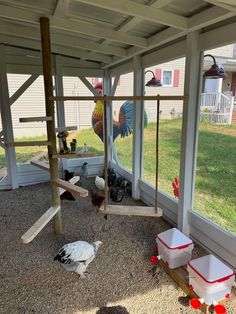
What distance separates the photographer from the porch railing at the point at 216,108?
83.8 inches

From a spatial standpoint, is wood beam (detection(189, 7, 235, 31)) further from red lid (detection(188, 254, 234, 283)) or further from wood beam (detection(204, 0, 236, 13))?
red lid (detection(188, 254, 234, 283))

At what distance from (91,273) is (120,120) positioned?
2.78 metres

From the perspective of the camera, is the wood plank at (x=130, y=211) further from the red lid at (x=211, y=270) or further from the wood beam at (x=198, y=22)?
the wood beam at (x=198, y=22)

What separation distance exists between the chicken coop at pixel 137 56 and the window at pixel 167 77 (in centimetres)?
1

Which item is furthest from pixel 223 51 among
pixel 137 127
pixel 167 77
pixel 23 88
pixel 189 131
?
pixel 23 88

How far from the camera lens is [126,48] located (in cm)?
320

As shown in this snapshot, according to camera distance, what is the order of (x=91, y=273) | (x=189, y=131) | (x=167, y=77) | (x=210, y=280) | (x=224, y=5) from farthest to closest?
(x=167, y=77) < (x=189, y=131) < (x=91, y=273) < (x=210, y=280) < (x=224, y=5)

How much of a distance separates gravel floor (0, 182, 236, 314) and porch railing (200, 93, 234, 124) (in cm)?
132

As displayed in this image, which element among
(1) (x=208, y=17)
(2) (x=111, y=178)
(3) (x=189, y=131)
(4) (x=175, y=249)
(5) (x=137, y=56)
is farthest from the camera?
(2) (x=111, y=178)

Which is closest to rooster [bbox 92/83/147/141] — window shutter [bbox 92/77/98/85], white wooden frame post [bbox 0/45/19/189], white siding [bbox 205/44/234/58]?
window shutter [bbox 92/77/98/85]

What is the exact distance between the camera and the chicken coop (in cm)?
189

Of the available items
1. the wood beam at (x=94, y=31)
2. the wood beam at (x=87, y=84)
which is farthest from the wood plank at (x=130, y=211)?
the wood beam at (x=87, y=84)

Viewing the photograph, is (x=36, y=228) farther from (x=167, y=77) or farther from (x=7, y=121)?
(x=7, y=121)

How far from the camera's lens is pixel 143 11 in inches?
72.1
